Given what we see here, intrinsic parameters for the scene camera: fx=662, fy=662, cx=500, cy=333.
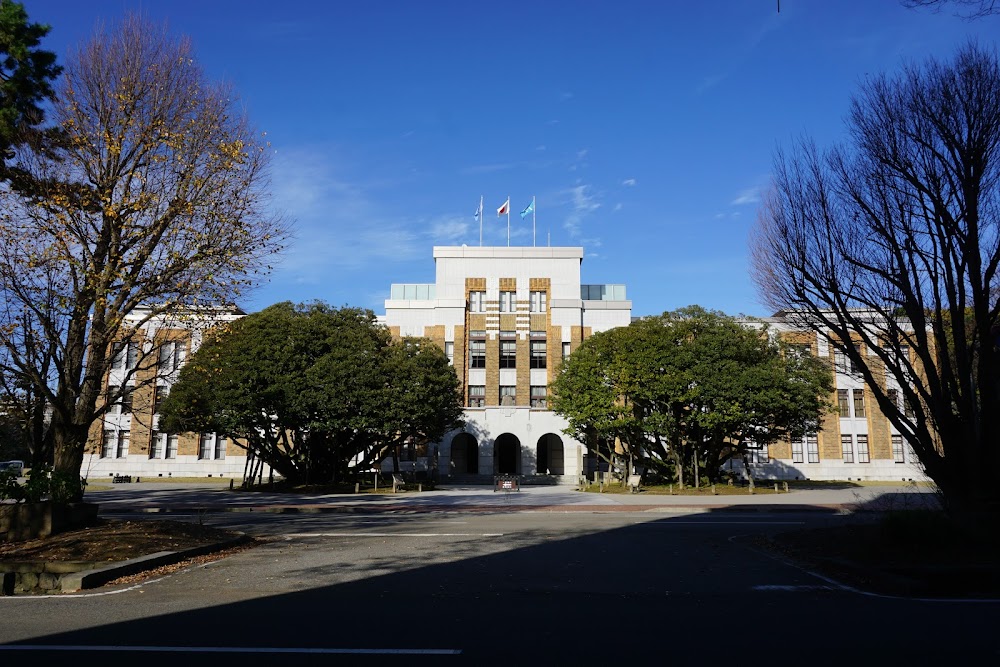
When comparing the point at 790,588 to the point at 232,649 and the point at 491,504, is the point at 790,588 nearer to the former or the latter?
the point at 232,649

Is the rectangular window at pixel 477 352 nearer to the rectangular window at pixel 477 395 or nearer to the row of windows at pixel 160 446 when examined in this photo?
the rectangular window at pixel 477 395

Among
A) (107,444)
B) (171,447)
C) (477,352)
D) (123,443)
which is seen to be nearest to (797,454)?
(477,352)

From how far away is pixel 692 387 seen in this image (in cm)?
3566

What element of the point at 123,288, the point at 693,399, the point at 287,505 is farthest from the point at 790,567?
the point at 693,399

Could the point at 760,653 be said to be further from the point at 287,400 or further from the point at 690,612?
the point at 287,400

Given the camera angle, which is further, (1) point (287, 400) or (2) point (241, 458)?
(2) point (241, 458)

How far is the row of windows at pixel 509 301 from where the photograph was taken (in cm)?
5031

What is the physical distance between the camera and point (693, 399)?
3494 cm

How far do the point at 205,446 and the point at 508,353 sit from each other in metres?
24.3

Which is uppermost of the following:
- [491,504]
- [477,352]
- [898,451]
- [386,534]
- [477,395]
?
→ [477,352]

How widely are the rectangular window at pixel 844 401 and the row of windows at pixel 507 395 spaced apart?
22.6 metres

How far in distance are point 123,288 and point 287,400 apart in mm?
20552

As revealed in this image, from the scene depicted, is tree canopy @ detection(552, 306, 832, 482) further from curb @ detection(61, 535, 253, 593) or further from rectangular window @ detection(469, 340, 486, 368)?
curb @ detection(61, 535, 253, 593)

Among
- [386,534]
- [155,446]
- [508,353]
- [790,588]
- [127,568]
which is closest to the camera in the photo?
[790,588]
